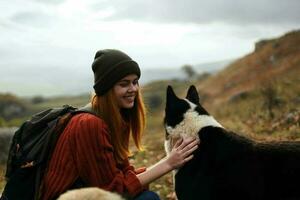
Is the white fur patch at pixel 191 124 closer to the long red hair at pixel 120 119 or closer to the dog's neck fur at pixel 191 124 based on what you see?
the dog's neck fur at pixel 191 124

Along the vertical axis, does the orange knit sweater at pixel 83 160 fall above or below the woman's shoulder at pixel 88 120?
below

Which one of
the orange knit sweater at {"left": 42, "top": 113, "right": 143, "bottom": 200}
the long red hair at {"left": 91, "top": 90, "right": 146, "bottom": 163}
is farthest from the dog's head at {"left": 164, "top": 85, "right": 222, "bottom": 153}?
the orange knit sweater at {"left": 42, "top": 113, "right": 143, "bottom": 200}

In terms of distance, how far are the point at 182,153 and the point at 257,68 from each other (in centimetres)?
3303

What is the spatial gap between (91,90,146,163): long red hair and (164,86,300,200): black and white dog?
31cm

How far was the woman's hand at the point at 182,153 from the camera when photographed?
5.02 meters

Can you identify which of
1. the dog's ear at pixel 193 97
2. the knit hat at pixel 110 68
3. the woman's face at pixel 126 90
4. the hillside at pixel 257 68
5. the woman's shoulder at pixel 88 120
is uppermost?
the knit hat at pixel 110 68

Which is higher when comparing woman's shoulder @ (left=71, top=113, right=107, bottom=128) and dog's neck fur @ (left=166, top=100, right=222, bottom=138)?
woman's shoulder @ (left=71, top=113, right=107, bottom=128)

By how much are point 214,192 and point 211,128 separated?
0.64m

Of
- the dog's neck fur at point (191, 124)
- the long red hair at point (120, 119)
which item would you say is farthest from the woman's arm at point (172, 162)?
the long red hair at point (120, 119)

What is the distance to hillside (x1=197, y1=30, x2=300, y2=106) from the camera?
33.2m

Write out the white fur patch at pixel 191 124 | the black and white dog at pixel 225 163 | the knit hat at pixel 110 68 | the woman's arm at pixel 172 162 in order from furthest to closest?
the white fur patch at pixel 191 124, the woman's arm at pixel 172 162, the knit hat at pixel 110 68, the black and white dog at pixel 225 163

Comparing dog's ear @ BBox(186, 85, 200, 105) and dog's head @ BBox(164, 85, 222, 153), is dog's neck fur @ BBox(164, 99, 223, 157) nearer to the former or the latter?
dog's head @ BBox(164, 85, 222, 153)

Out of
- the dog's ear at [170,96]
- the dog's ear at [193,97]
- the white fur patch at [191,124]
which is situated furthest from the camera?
the dog's ear at [193,97]

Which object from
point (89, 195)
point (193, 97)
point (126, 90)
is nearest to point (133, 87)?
point (126, 90)
